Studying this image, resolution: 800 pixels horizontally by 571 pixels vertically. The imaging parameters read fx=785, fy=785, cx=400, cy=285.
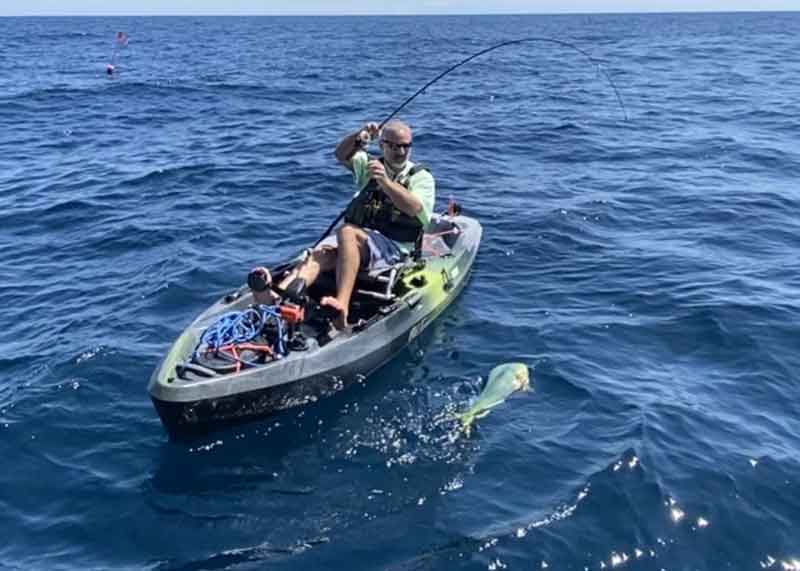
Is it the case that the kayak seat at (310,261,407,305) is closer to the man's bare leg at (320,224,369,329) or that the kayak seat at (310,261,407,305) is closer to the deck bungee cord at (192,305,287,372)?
the man's bare leg at (320,224,369,329)

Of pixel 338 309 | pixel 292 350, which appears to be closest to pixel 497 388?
pixel 338 309

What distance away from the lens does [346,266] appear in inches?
318

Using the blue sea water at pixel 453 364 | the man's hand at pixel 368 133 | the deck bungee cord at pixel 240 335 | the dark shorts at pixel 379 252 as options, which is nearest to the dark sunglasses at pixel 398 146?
the man's hand at pixel 368 133

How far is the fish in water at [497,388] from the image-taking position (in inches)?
291

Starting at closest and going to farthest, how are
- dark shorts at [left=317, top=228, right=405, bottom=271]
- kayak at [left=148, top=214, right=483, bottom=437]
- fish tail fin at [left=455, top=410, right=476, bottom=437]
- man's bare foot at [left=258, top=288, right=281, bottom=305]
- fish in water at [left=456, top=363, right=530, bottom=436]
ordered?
kayak at [left=148, top=214, right=483, bottom=437]
fish tail fin at [left=455, top=410, right=476, bottom=437]
fish in water at [left=456, top=363, right=530, bottom=436]
man's bare foot at [left=258, top=288, right=281, bottom=305]
dark shorts at [left=317, top=228, right=405, bottom=271]

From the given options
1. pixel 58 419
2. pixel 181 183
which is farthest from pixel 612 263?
pixel 181 183

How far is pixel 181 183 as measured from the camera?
15719 mm

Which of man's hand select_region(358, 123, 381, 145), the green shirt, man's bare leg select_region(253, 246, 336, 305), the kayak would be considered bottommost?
the kayak

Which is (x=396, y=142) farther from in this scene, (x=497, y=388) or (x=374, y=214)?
(x=497, y=388)

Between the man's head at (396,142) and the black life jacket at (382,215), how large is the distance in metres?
0.30

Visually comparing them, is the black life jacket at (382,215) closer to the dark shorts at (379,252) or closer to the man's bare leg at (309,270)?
the dark shorts at (379,252)

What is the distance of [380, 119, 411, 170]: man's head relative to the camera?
8.26m

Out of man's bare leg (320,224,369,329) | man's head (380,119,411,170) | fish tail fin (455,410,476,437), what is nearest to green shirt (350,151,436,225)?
man's head (380,119,411,170)

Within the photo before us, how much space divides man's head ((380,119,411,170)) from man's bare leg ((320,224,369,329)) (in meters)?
0.90
